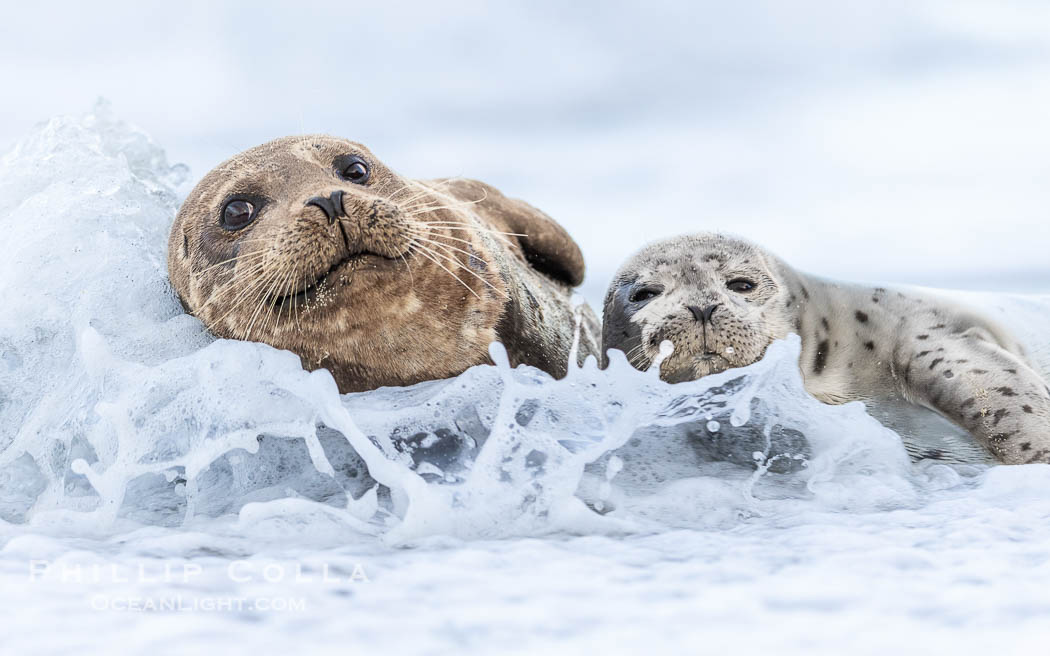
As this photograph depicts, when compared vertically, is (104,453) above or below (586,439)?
below

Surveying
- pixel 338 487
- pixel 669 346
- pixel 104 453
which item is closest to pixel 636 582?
pixel 338 487

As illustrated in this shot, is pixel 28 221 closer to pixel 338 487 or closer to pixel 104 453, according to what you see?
pixel 104 453

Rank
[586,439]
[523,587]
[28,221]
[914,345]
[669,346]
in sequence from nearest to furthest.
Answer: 1. [523,587]
2. [586,439]
3. [669,346]
4. [914,345]
5. [28,221]

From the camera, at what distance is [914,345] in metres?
4.21

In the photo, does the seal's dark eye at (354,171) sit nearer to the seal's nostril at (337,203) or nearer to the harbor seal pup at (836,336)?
the seal's nostril at (337,203)

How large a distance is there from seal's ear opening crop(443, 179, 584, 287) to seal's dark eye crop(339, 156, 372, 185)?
1.55m

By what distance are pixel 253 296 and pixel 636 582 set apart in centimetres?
214

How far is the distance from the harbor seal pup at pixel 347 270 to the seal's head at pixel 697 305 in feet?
1.71

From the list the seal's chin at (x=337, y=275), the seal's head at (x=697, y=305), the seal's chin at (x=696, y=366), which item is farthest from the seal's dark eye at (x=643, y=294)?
the seal's chin at (x=337, y=275)

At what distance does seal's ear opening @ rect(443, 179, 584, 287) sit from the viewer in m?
6.00

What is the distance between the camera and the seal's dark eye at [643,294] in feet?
13.8

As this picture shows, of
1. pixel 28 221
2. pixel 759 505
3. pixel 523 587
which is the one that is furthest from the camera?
pixel 28 221

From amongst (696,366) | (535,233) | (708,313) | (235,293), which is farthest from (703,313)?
(535,233)

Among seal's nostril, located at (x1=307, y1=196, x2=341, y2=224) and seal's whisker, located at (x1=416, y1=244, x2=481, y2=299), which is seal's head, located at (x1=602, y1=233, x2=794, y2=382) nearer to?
seal's whisker, located at (x1=416, y1=244, x2=481, y2=299)
